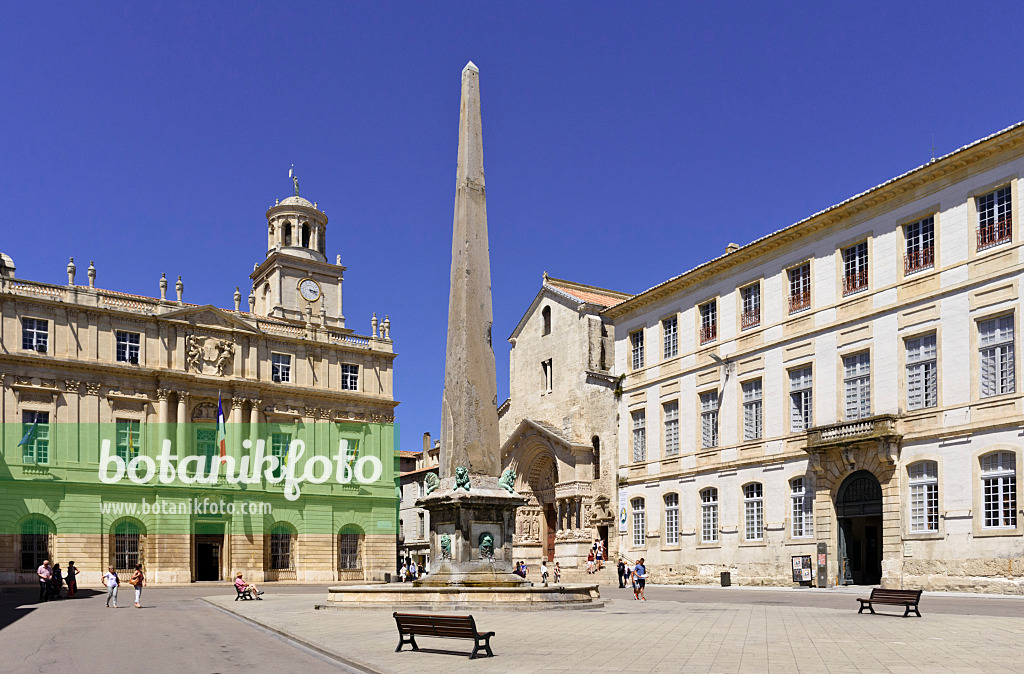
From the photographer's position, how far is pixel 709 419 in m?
39.4

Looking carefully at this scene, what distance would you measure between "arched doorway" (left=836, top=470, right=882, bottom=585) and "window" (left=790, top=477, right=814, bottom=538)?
1.18m

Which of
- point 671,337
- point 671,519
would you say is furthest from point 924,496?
point 671,337

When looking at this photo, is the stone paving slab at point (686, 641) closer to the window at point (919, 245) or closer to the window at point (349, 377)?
the window at point (919, 245)

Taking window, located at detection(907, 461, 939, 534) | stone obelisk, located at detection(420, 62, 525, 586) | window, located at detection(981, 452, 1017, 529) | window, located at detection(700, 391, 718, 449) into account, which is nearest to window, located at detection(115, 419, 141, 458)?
window, located at detection(700, 391, 718, 449)

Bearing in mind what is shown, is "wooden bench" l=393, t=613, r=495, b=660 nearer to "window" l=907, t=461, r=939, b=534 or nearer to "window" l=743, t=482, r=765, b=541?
"window" l=907, t=461, r=939, b=534

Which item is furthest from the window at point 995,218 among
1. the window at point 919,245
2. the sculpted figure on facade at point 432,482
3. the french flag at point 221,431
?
the french flag at point 221,431

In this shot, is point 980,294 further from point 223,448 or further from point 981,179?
point 223,448

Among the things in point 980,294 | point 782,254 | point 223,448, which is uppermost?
point 782,254

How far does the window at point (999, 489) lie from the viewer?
89.6 feet

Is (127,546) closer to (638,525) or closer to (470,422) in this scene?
(638,525)

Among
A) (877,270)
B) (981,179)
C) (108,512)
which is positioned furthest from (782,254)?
(108,512)

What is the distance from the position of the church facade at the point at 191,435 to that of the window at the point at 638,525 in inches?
818

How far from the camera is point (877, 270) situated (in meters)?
32.2

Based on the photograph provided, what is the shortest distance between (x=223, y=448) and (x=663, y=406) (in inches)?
959
